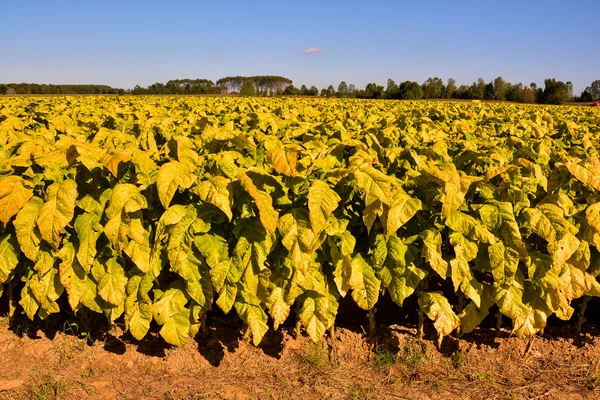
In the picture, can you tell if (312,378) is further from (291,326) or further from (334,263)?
(334,263)

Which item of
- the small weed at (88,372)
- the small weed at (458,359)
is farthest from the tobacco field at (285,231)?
the small weed at (88,372)

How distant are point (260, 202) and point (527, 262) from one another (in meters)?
1.86

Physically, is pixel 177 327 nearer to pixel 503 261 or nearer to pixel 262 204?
pixel 262 204

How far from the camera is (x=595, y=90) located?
80.5 m

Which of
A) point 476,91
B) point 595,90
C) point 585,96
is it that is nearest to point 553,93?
point 476,91

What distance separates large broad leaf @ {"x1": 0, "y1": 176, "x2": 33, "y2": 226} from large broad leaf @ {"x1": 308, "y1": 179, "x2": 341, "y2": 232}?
71.4 inches

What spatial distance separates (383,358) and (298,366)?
2.16 feet

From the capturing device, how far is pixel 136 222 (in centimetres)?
286

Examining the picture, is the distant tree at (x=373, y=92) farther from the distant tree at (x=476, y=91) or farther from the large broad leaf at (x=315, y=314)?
the large broad leaf at (x=315, y=314)

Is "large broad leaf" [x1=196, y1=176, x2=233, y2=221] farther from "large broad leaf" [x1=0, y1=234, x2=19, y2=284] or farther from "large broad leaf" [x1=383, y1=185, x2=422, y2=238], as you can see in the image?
"large broad leaf" [x1=0, y1=234, x2=19, y2=284]

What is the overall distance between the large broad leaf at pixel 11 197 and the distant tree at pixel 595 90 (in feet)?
297

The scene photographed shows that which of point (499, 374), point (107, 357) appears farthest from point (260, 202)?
point (499, 374)

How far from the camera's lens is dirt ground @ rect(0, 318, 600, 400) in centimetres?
322

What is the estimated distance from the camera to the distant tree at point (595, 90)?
76812 mm
